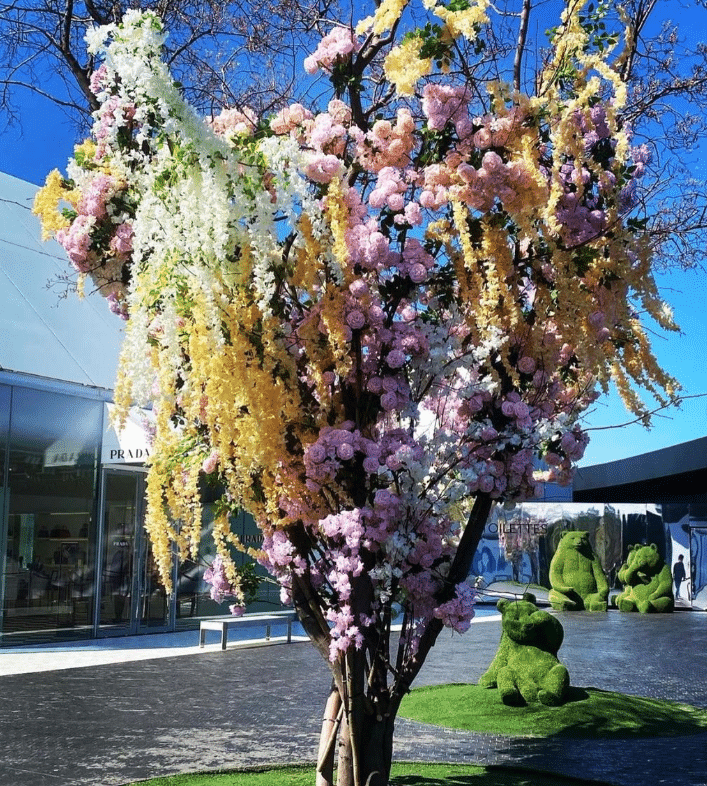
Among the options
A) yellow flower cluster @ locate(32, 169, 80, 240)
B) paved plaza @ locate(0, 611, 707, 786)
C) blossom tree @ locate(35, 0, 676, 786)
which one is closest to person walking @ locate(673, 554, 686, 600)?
paved plaza @ locate(0, 611, 707, 786)

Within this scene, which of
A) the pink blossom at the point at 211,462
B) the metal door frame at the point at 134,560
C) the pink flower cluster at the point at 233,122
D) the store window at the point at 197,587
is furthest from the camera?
the store window at the point at 197,587

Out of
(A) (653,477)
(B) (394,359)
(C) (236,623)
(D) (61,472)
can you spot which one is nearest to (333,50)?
(B) (394,359)

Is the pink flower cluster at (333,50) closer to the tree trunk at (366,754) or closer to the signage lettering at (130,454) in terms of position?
the tree trunk at (366,754)

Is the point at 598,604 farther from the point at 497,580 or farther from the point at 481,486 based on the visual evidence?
the point at 481,486

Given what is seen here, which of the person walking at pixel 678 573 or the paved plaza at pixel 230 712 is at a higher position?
the person walking at pixel 678 573

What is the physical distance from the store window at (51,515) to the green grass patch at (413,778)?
9.46 meters

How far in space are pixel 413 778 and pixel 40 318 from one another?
11.6 m

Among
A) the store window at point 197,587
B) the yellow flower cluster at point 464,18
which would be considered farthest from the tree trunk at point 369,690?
the store window at point 197,587

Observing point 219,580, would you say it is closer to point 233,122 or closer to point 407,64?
point 233,122

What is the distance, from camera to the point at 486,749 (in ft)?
25.5

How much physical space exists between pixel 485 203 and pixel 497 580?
1022 inches

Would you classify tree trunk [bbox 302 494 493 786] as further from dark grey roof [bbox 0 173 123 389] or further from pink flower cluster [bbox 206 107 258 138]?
dark grey roof [bbox 0 173 123 389]

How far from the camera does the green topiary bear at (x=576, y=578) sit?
84.9 feet

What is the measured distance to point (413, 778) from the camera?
6488 mm
